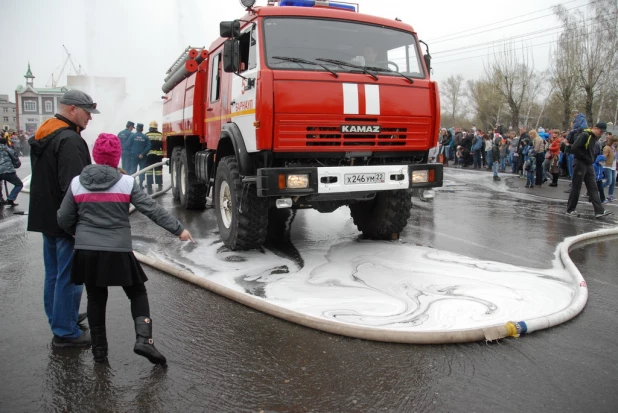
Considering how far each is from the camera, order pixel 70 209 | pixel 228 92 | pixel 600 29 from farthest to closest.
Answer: pixel 600 29
pixel 228 92
pixel 70 209

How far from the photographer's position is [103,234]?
364cm

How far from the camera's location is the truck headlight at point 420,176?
655cm

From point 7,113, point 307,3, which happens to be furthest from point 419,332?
point 7,113

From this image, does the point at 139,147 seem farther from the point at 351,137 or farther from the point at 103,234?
the point at 103,234

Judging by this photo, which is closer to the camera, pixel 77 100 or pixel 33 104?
pixel 77 100

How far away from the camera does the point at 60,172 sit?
12.9ft

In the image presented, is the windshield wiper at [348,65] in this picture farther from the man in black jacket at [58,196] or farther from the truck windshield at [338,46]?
the man in black jacket at [58,196]

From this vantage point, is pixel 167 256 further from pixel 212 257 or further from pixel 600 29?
pixel 600 29

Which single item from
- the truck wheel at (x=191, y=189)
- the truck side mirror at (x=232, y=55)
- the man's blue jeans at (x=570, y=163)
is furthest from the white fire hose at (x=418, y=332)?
the man's blue jeans at (x=570, y=163)

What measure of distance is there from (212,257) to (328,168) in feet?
6.32

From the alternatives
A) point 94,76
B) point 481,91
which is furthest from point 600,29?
point 94,76

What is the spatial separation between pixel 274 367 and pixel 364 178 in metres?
3.00

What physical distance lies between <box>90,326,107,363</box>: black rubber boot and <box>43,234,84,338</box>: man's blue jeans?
414mm

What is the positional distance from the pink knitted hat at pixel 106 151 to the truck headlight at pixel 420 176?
12.6 feet
